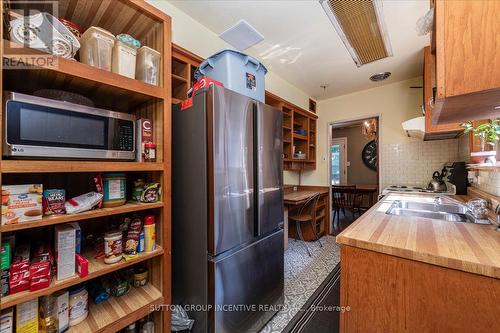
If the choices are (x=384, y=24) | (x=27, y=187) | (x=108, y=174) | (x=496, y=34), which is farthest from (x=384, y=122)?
(x=27, y=187)

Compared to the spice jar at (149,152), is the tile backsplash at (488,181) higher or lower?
lower

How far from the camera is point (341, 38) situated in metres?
2.07

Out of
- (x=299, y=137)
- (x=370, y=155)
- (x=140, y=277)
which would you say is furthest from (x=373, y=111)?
(x=140, y=277)

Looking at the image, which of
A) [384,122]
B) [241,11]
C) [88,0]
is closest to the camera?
[88,0]

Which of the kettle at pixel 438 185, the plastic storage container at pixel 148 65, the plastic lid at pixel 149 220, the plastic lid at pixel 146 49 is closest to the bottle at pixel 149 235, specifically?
the plastic lid at pixel 149 220

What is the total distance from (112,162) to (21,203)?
334mm

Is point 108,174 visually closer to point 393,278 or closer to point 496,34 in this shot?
point 393,278

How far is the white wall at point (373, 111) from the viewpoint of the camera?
3.12 m

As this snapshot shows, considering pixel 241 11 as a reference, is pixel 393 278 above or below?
below

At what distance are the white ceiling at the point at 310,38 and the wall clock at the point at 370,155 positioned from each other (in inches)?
110

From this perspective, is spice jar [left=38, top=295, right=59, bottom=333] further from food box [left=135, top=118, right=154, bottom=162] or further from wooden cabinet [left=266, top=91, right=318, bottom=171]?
wooden cabinet [left=266, top=91, right=318, bottom=171]

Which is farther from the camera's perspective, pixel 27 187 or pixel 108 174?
pixel 108 174

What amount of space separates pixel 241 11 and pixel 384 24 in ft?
4.32
